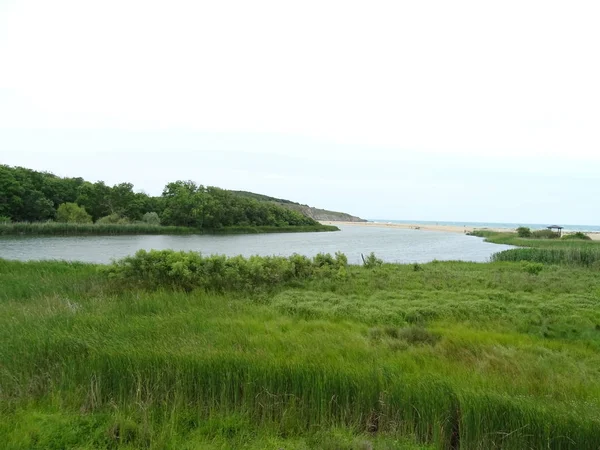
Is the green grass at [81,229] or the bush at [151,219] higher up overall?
the bush at [151,219]

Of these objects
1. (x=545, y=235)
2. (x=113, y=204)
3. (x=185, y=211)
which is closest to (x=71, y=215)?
(x=113, y=204)

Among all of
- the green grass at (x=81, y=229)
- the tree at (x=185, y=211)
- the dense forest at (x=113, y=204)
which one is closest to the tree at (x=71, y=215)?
the dense forest at (x=113, y=204)

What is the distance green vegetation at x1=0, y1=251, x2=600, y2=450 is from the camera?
4.22 metres

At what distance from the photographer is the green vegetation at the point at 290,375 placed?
4.22 meters

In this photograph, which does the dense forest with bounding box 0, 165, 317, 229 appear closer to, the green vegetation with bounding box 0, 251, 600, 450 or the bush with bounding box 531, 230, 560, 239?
the bush with bounding box 531, 230, 560, 239

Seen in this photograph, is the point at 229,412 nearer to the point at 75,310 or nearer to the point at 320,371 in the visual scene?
the point at 320,371

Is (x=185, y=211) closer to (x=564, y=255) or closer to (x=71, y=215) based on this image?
(x=71, y=215)

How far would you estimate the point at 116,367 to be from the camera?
5305 millimetres

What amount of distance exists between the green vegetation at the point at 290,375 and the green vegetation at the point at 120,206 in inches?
2058

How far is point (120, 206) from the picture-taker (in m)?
75.4

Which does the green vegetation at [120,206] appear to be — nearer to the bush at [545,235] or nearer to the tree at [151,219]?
the tree at [151,219]

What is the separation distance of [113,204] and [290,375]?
78.1 meters

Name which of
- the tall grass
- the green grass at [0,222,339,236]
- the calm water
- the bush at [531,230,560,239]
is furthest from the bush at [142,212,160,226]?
the bush at [531,230,560,239]

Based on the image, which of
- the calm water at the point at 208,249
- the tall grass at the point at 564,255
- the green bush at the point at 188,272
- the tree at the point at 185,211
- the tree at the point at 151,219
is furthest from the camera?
the tree at the point at 185,211
